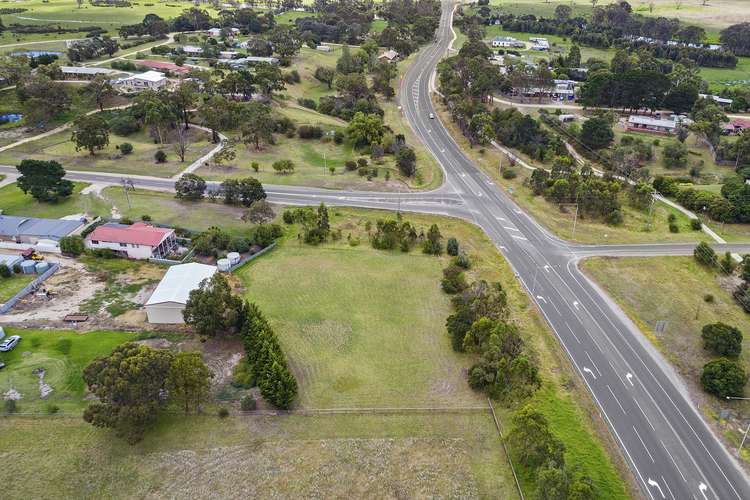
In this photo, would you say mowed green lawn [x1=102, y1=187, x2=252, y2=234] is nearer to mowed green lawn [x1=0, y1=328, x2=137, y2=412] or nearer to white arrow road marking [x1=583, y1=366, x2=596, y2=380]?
mowed green lawn [x1=0, y1=328, x2=137, y2=412]

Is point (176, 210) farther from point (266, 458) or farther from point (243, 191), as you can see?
point (266, 458)

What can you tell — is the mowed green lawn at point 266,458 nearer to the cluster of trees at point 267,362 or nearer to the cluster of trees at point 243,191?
the cluster of trees at point 267,362

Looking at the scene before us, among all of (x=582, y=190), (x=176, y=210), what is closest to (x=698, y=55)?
(x=582, y=190)

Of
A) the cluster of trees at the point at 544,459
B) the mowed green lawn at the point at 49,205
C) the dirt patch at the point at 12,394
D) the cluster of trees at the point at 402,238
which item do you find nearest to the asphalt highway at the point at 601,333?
the cluster of trees at the point at 544,459

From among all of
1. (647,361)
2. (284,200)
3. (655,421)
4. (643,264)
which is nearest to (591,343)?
(647,361)

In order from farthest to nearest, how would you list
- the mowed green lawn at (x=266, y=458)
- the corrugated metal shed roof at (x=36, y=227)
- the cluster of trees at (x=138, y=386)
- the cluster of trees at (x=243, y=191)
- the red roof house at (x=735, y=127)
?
1. the red roof house at (x=735, y=127)
2. the cluster of trees at (x=243, y=191)
3. the corrugated metal shed roof at (x=36, y=227)
4. the cluster of trees at (x=138, y=386)
5. the mowed green lawn at (x=266, y=458)

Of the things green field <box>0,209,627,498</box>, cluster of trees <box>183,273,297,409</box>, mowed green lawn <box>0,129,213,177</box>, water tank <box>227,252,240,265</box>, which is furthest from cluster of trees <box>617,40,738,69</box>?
cluster of trees <box>183,273,297,409</box>

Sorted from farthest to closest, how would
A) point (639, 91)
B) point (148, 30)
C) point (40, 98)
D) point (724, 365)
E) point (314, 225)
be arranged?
point (148, 30) → point (639, 91) → point (40, 98) → point (314, 225) → point (724, 365)
